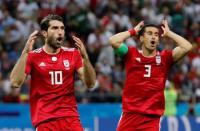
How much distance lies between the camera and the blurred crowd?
21359 mm

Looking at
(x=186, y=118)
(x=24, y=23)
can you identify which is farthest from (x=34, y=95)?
(x=24, y=23)

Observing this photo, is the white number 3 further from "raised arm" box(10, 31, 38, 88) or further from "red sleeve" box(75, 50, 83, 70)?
"raised arm" box(10, 31, 38, 88)

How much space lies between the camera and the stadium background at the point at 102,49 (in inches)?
771

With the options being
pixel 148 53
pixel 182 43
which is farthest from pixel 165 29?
pixel 148 53

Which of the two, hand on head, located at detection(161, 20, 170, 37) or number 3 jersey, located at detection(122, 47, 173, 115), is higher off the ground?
hand on head, located at detection(161, 20, 170, 37)

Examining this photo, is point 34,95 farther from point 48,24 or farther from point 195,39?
point 195,39

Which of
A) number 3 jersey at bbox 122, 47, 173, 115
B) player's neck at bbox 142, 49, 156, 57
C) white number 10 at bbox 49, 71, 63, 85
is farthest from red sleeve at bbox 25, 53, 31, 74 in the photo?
player's neck at bbox 142, 49, 156, 57

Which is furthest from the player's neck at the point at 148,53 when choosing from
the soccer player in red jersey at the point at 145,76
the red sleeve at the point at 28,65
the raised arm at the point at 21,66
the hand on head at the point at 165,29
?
the raised arm at the point at 21,66

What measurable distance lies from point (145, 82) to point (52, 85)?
199cm

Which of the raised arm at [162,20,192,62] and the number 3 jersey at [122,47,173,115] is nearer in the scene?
the number 3 jersey at [122,47,173,115]

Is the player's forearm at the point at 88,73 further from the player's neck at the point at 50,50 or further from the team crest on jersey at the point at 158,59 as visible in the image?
the team crest on jersey at the point at 158,59

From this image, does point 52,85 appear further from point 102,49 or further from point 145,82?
point 102,49

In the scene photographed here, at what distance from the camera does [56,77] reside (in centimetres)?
981

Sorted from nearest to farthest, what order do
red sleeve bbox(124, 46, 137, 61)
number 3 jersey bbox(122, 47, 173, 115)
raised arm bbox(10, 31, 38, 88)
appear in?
raised arm bbox(10, 31, 38, 88), number 3 jersey bbox(122, 47, 173, 115), red sleeve bbox(124, 46, 137, 61)
